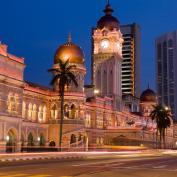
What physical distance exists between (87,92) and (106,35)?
14.0 meters

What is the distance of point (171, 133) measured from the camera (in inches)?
5664

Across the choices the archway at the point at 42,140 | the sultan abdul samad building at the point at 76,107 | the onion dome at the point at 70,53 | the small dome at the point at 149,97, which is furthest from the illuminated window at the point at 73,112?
the small dome at the point at 149,97

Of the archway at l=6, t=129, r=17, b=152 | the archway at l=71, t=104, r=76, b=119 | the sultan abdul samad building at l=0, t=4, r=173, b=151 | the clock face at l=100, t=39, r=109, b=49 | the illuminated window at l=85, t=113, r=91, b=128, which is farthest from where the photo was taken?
the clock face at l=100, t=39, r=109, b=49

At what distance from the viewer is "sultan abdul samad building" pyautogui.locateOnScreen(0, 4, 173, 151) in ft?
188

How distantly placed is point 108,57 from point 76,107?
2803 centimetres

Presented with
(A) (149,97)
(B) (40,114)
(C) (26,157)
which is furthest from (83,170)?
(A) (149,97)

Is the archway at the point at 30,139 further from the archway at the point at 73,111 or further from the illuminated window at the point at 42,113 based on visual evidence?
the archway at the point at 73,111

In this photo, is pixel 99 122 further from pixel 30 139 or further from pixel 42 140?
pixel 30 139

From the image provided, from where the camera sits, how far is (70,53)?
75.6m

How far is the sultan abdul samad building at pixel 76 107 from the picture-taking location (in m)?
57.2

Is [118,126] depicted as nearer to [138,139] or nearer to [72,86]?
[138,139]

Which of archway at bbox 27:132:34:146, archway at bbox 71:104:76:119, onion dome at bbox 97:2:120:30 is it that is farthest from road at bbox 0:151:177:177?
onion dome at bbox 97:2:120:30

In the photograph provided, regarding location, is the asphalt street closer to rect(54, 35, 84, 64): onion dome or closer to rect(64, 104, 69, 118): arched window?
rect(64, 104, 69, 118): arched window

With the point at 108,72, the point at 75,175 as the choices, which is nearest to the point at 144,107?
the point at 108,72
